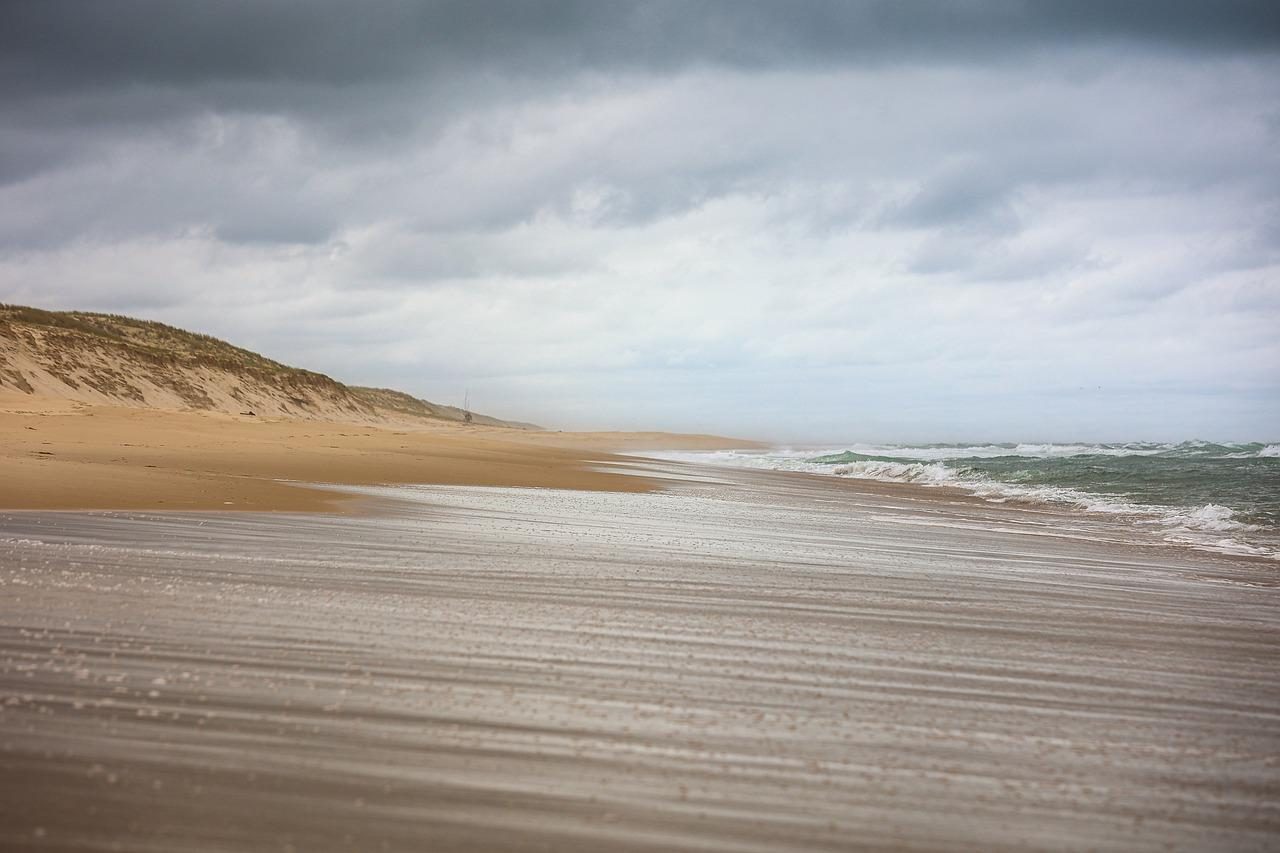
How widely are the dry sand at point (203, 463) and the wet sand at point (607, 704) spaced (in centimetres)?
313

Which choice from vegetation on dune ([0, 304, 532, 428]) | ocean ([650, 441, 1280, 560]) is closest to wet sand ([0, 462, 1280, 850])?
ocean ([650, 441, 1280, 560])

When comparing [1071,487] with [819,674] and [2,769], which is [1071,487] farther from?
[2,769]

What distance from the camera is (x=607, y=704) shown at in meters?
2.76

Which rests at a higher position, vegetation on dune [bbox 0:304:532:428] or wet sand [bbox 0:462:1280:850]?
vegetation on dune [bbox 0:304:532:428]

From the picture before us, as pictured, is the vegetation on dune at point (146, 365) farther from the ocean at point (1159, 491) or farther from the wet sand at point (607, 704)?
the wet sand at point (607, 704)

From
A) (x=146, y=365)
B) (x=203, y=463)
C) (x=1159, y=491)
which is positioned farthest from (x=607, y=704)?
(x=146, y=365)

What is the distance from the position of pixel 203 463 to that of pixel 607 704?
12.1 meters

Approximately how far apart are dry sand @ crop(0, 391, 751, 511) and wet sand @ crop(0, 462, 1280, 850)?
3131mm

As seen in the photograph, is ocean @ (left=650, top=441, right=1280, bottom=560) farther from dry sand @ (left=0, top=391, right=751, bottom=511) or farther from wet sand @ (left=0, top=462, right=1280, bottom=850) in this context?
dry sand @ (left=0, top=391, right=751, bottom=511)

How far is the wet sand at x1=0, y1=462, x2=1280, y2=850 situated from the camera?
6.47 ft

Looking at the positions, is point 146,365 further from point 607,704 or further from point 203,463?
point 607,704

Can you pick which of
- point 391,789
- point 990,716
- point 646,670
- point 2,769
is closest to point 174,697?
point 2,769

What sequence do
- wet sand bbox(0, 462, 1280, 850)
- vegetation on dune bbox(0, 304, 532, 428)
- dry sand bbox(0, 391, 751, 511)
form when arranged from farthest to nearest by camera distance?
vegetation on dune bbox(0, 304, 532, 428) < dry sand bbox(0, 391, 751, 511) < wet sand bbox(0, 462, 1280, 850)

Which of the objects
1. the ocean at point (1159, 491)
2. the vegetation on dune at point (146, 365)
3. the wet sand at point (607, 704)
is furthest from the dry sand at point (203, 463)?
the vegetation on dune at point (146, 365)
